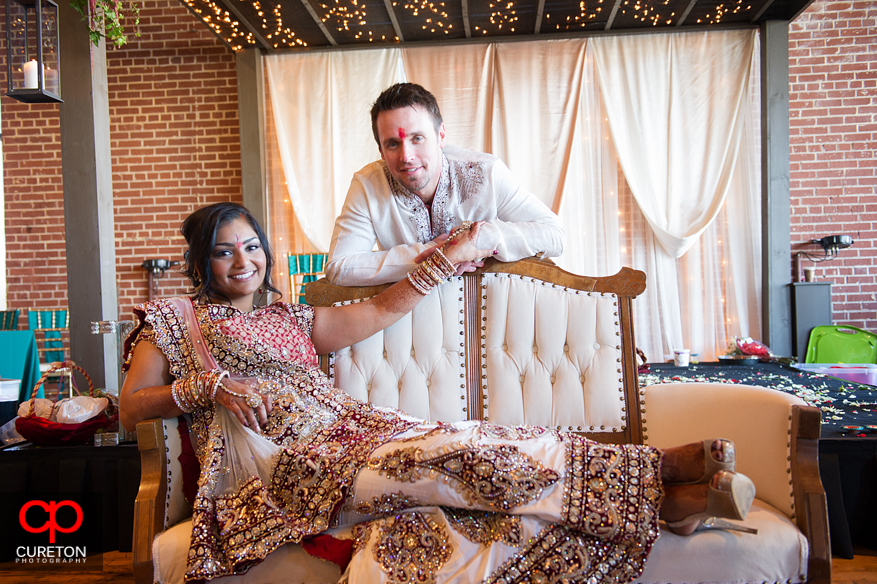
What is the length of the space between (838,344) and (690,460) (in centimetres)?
415

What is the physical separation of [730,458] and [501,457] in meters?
0.51

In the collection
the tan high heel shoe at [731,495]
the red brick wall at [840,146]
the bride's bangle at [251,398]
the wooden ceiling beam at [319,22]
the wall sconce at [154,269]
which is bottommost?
the tan high heel shoe at [731,495]

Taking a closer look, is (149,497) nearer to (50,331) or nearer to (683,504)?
(683,504)

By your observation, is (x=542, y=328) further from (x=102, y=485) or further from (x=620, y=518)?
(x=102, y=485)

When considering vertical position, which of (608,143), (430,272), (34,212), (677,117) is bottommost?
(430,272)

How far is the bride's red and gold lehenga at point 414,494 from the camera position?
126 cm

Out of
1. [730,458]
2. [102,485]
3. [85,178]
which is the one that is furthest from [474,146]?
[730,458]

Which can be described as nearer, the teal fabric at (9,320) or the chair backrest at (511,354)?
the chair backrest at (511,354)

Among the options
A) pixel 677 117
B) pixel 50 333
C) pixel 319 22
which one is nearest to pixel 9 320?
pixel 50 333

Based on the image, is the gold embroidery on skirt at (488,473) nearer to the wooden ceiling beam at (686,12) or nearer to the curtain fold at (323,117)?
the curtain fold at (323,117)

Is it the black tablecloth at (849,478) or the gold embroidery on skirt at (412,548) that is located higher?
the gold embroidery on skirt at (412,548)

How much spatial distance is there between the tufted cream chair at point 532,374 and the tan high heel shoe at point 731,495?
0.38 meters

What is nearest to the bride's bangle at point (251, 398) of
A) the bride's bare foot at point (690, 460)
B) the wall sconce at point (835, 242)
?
the bride's bare foot at point (690, 460)

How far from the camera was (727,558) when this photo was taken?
52.3 inches
